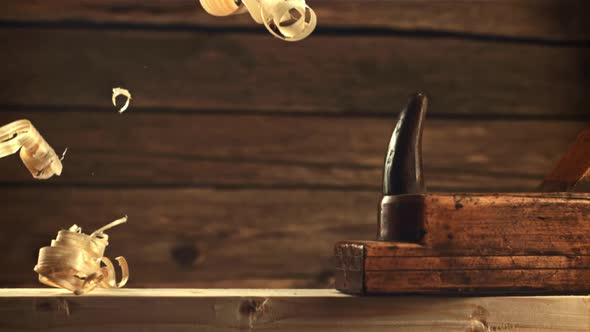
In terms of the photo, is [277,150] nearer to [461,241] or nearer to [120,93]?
[120,93]

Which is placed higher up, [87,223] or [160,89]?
[160,89]

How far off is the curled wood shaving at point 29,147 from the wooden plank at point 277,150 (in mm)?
490

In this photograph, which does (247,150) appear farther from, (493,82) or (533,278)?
(533,278)

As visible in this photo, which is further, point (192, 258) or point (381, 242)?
point (192, 258)

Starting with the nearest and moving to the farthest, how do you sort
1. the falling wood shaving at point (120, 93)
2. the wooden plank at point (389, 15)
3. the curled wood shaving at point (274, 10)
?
the curled wood shaving at point (274, 10), the falling wood shaving at point (120, 93), the wooden plank at point (389, 15)

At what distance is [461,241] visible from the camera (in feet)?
2.40

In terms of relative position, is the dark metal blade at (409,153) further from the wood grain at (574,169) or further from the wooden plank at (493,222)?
the wood grain at (574,169)

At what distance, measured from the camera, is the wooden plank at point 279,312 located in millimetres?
714

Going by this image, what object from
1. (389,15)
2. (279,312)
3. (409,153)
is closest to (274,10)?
(409,153)

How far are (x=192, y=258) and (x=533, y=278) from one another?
2.48 feet

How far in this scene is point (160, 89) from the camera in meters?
1.36

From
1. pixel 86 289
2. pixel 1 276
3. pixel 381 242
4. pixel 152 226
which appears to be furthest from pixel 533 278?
pixel 1 276

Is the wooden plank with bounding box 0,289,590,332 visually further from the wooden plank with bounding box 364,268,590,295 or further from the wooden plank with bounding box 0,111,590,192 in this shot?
the wooden plank with bounding box 0,111,590,192

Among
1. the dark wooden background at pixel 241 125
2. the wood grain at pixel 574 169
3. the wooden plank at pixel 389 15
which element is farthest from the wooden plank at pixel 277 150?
the wood grain at pixel 574 169
